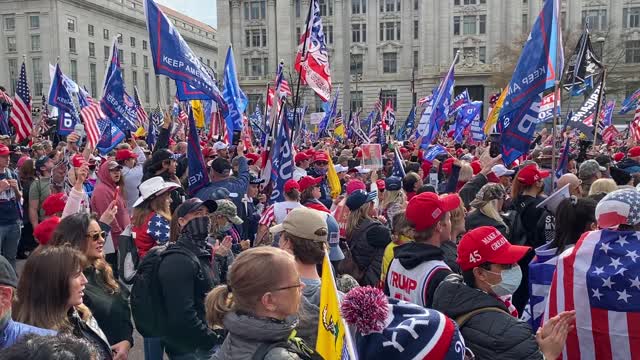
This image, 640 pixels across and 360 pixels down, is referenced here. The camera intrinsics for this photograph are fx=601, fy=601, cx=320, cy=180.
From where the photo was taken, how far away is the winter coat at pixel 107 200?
6957mm

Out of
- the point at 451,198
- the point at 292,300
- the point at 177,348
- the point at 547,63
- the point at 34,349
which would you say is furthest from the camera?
the point at 547,63

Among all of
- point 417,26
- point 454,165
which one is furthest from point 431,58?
point 454,165

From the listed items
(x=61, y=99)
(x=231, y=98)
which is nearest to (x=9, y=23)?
(x=61, y=99)

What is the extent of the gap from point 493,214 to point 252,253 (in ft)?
12.4

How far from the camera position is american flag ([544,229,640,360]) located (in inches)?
130

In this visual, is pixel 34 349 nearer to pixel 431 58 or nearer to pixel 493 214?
pixel 493 214

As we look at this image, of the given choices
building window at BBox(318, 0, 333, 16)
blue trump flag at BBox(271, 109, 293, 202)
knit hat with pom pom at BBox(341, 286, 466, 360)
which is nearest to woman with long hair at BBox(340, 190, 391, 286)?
blue trump flag at BBox(271, 109, 293, 202)

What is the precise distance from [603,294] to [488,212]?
A: 2.39 metres

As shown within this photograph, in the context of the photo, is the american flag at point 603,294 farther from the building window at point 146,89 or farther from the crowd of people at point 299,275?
the building window at point 146,89

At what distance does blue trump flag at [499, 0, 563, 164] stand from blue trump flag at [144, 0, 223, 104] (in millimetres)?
→ 4257

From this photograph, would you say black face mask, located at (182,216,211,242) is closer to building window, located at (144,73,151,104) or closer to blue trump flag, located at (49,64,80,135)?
blue trump flag, located at (49,64,80,135)

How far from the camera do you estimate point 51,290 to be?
2.97m

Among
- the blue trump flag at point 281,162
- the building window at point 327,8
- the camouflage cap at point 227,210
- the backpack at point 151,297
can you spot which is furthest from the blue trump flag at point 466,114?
the building window at point 327,8

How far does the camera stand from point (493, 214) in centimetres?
Answer: 571
